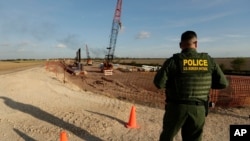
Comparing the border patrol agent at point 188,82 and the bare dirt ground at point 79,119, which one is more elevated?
the border patrol agent at point 188,82

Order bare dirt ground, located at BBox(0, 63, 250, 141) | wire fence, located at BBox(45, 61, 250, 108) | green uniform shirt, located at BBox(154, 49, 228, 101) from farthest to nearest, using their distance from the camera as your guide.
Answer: wire fence, located at BBox(45, 61, 250, 108) < bare dirt ground, located at BBox(0, 63, 250, 141) < green uniform shirt, located at BBox(154, 49, 228, 101)

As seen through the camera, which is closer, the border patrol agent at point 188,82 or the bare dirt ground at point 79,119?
the border patrol agent at point 188,82

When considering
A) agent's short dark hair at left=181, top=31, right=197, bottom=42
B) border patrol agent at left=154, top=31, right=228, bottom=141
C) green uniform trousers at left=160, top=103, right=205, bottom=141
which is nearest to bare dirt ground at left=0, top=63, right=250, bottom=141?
green uniform trousers at left=160, top=103, right=205, bottom=141

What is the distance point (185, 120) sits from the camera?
446 cm

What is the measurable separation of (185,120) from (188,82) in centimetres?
53

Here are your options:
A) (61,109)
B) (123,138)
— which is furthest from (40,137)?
(61,109)

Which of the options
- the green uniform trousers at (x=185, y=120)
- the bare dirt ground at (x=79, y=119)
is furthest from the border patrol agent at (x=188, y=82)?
the bare dirt ground at (x=79, y=119)

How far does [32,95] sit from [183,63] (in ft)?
29.5

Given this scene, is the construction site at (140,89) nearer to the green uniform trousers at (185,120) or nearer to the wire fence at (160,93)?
the wire fence at (160,93)

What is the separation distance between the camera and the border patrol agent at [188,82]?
14.2 feet

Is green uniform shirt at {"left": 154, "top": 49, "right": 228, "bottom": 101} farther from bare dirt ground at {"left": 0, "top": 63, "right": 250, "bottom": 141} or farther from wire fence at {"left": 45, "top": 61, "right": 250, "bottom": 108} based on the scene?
wire fence at {"left": 45, "top": 61, "right": 250, "bottom": 108}

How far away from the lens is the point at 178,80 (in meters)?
4.38

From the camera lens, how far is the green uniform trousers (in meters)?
4.39

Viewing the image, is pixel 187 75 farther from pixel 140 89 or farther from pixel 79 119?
pixel 140 89
